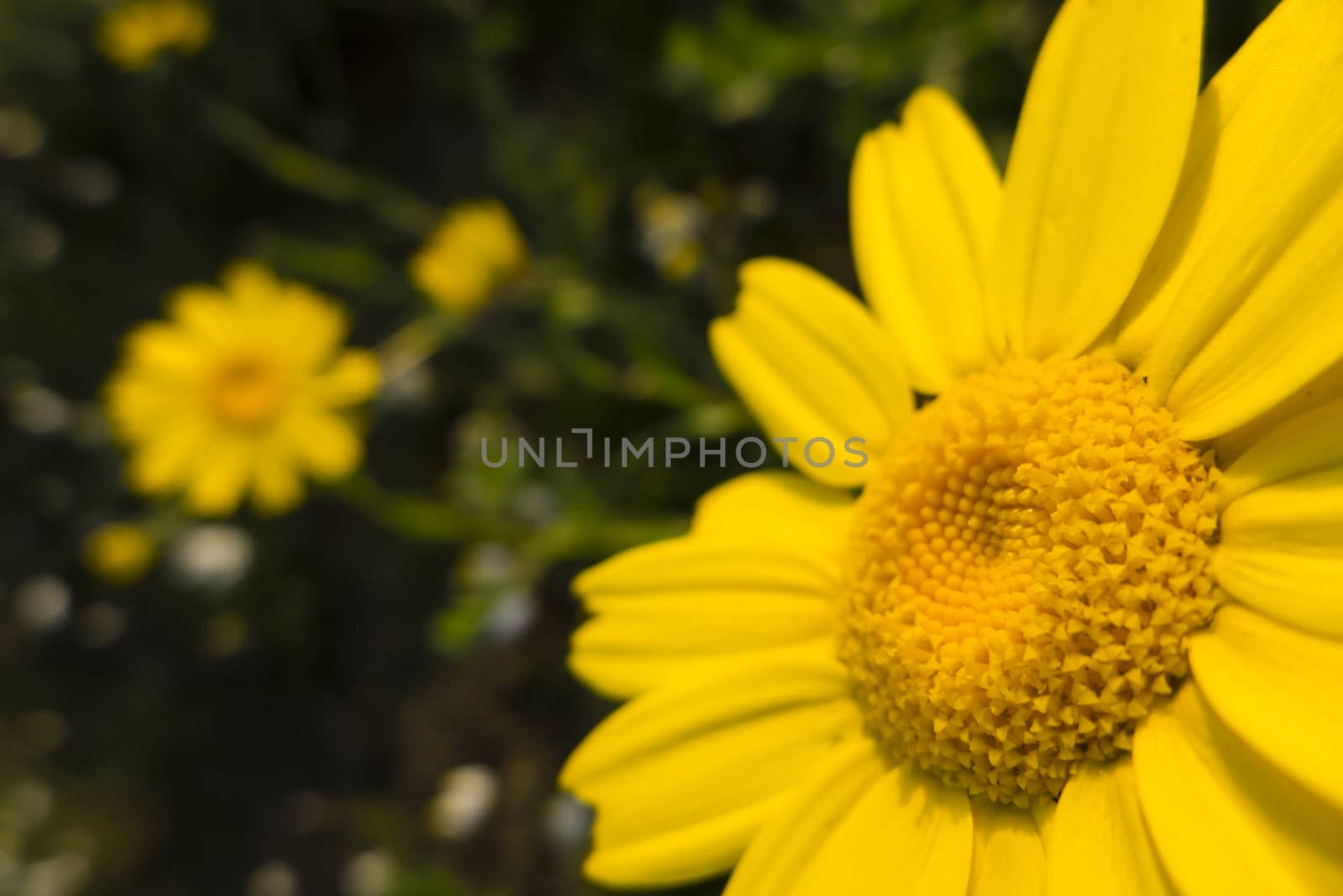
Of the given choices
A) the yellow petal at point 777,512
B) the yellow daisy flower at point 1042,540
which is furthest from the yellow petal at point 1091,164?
the yellow petal at point 777,512

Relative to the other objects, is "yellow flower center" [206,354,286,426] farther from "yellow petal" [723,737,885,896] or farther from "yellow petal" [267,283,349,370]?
"yellow petal" [723,737,885,896]

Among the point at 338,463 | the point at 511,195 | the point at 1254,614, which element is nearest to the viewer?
the point at 1254,614

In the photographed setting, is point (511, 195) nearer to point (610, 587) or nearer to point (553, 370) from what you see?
point (553, 370)

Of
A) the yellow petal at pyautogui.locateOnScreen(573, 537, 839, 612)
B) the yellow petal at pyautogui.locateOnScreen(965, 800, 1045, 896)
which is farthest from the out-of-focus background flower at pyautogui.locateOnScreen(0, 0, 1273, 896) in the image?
the yellow petal at pyautogui.locateOnScreen(965, 800, 1045, 896)

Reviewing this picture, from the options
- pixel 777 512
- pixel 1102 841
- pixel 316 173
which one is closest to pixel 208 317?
pixel 316 173

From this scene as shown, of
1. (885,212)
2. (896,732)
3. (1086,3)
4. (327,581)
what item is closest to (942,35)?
(885,212)
